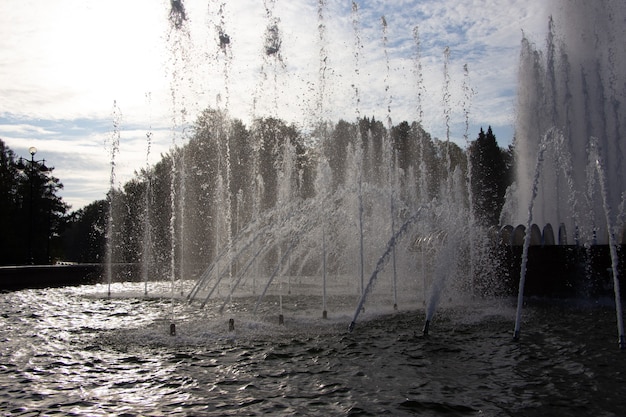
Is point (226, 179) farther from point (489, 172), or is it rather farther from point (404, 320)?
point (404, 320)

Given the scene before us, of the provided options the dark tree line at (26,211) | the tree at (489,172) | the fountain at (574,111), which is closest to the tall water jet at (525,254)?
the fountain at (574,111)

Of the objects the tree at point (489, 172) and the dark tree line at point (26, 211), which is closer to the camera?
the dark tree line at point (26, 211)

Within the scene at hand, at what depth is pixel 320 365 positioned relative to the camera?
800 centimetres

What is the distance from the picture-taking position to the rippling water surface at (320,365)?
6.16 metres

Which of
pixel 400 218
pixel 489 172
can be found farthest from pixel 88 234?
pixel 400 218

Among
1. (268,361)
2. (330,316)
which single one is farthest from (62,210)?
(268,361)

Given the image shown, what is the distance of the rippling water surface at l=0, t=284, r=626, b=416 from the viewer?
243 inches

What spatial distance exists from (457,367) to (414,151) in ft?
171

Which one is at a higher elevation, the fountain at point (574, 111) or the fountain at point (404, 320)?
the fountain at point (574, 111)


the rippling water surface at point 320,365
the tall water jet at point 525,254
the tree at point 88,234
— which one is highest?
the tree at point 88,234

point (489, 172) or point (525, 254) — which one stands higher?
point (489, 172)

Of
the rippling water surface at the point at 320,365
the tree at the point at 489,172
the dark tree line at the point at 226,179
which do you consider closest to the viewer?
the rippling water surface at the point at 320,365

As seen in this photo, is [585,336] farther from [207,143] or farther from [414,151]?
[414,151]

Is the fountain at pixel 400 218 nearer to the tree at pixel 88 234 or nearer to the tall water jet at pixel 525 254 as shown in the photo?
the tall water jet at pixel 525 254
